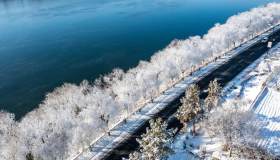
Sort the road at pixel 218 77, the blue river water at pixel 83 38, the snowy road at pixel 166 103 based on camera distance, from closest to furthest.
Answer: the road at pixel 218 77 < the snowy road at pixel 166 103 < the blue river water at pixel 83 38

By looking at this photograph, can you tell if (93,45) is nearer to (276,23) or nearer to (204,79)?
(204,79)

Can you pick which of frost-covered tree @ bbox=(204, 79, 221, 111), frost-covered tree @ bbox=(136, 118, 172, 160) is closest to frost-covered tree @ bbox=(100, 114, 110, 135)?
frost-covered tree @ bbox=(204, 79, 221, 111)

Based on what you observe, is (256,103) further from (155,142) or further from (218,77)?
(155,142)

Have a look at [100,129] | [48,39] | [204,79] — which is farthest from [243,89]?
[48,39]

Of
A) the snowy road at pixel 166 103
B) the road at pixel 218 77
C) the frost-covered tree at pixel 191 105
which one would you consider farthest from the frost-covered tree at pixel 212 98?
the snowy road at pixel 166 103

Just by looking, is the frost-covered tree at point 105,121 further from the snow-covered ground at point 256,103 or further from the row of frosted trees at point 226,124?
the snow-covered ground at point 256,103

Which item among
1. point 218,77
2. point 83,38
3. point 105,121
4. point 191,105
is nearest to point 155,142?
point 191,105
